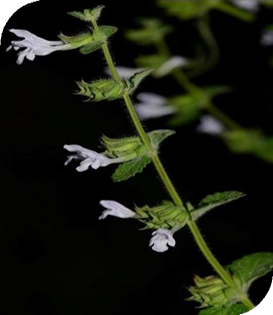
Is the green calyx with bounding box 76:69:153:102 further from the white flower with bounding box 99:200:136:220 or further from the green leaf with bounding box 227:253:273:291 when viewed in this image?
the green leaf with bounding box 227:253:273:291

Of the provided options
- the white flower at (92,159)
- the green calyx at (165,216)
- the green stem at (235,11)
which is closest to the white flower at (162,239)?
the green calyx at (165,216)

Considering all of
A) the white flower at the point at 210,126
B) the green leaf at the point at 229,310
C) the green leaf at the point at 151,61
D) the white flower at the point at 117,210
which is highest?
the green leaf at the point at 151,61

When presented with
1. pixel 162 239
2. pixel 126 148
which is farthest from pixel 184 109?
pixel 162 239

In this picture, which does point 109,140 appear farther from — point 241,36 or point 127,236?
point 241,36

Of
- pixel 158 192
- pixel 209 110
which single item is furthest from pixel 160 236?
pixel 209 110

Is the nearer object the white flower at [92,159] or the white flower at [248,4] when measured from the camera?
the white flower at [92,159]

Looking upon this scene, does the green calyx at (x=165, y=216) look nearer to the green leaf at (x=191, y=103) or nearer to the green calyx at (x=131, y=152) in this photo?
the green calyx at (x=131, y=152)

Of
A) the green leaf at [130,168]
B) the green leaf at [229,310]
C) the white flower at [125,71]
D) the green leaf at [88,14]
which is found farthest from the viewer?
the green leaf at [88,14]
